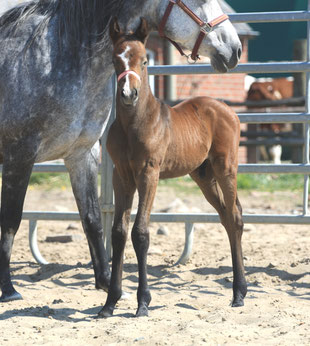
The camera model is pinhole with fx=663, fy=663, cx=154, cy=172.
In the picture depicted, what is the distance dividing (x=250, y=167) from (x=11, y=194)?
202cm

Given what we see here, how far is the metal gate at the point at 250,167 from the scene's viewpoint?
16.8ft

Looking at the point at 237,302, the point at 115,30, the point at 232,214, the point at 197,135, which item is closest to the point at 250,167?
the point at 232,214

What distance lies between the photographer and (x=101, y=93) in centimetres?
425

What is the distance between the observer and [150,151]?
3.86 metres

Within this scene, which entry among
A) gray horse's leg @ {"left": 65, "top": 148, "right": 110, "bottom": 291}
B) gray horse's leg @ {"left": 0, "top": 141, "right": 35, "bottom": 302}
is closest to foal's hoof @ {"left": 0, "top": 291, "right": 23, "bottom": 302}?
gray horse's leg @ {"left": 0, "top": 141, "right": 35, "bottom": 302}

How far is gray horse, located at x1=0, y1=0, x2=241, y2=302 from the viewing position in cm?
408

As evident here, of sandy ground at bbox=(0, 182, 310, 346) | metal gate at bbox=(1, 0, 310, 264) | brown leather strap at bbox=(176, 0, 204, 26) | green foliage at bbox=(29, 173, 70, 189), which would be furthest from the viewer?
green foliage at bbox=(29, 173, 70, 189)

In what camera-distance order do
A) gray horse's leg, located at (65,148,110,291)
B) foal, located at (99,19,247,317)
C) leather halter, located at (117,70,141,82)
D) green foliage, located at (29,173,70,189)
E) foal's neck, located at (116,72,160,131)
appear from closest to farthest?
1. leather halter, located at (117,70,141,82)
2. foal, located at (99,19,247,317)
3. foal's neck, located at (116,72,160,131)
4. gray horse's leg, located at (65,148,110,291)
5. green foliage, located at (29,173,70,189)

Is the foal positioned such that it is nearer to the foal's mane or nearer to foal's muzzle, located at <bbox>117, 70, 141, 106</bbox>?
foal's muzzle, located at <bbox>117, 70, 141, 106</bbox>

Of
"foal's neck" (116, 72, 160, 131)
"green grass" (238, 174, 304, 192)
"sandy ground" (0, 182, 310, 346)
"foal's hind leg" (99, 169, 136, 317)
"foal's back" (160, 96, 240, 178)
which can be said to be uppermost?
"foal's neck" (116, 72, 160, 131)

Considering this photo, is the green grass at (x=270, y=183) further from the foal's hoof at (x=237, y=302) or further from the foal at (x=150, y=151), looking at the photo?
the foal's hoof at (x=237, y=302)

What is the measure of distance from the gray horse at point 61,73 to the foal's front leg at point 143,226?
617mm

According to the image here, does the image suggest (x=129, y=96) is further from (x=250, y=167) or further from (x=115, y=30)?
(x=250, y=167)

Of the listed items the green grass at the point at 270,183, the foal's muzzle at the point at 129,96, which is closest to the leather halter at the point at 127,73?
the foal's muzzle at the point at 129,96
